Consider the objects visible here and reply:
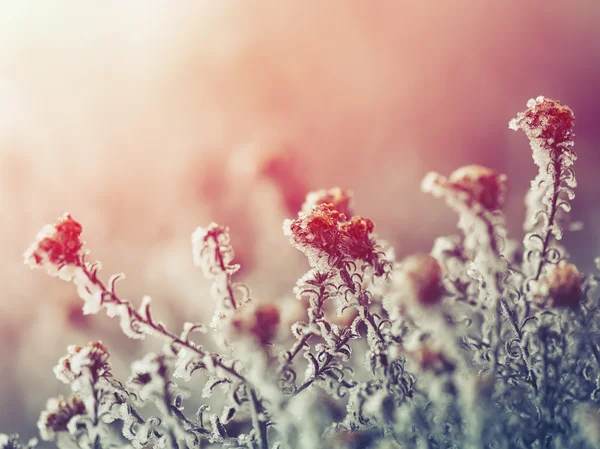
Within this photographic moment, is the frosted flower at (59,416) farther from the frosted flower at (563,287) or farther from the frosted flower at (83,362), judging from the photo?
the frosted flower at (563,287)

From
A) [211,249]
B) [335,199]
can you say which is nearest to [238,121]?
[335,199]

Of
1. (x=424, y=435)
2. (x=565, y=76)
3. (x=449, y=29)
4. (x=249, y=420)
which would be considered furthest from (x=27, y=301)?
(x=565, y=76)

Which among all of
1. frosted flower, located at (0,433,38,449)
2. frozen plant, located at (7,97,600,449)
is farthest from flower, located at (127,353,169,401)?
frosted flower, located at (0,433,38,449)

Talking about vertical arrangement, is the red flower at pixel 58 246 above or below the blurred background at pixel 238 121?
below

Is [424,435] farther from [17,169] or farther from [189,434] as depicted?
[17,169]

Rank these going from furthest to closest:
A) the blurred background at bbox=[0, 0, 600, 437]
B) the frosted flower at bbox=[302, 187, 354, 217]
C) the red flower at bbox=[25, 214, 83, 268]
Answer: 1. the blurred background at bbox=[0, 0, 600, 437]
2. the frosted flower at bbox=[302, 187, 354, 217]
3. the red flower at bbox=[25, 214, 83, 268]

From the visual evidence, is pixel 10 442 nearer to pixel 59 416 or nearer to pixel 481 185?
pixel 59 416

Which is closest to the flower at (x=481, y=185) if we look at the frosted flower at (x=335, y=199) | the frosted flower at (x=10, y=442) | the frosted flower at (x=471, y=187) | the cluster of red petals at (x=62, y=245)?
the frosted flower at (x=471, y=187)

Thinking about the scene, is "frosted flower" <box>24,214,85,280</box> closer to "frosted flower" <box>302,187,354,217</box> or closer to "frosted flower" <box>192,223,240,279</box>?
"frosted flower" <box>192,223,240,279</box>
